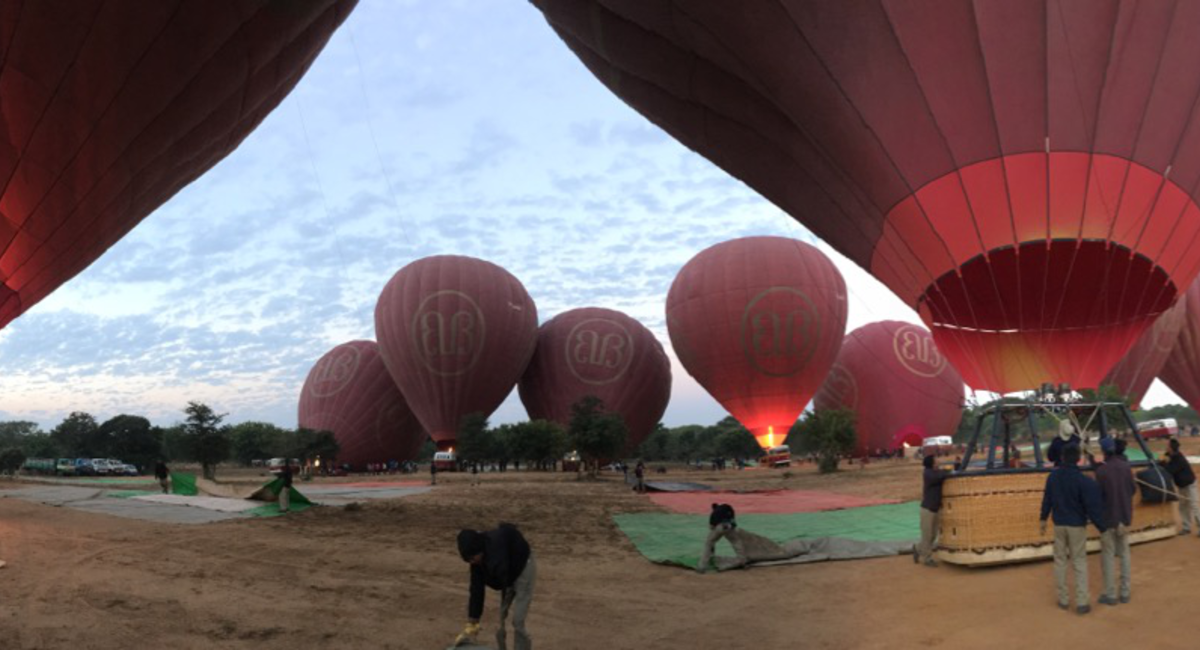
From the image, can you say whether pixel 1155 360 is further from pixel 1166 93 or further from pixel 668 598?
pixel 668 598

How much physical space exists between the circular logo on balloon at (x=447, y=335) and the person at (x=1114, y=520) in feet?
132

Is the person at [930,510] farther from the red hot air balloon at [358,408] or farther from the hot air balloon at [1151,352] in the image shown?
the red hot air balloon at [358,408]

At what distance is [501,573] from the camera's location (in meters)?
5.32

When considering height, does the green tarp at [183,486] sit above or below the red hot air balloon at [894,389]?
below

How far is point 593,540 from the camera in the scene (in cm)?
1294

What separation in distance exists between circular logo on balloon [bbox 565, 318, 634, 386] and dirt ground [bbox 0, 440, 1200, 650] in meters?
38.6

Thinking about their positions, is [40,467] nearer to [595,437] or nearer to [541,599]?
[595,437]

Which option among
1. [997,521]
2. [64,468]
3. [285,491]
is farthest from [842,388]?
[64,468]

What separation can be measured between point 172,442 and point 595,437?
1975 inches

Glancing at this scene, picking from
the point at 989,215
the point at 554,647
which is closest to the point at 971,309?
the point at 989,215

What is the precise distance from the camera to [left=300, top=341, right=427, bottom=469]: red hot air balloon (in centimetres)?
5506

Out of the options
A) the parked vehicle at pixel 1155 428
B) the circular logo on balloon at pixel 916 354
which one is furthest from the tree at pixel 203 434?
the parked vehicle at pixel 1155 428

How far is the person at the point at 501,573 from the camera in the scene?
517 cm

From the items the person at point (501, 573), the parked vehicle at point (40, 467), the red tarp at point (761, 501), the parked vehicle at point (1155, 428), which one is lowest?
the parked vehicle at point (40, 467)
